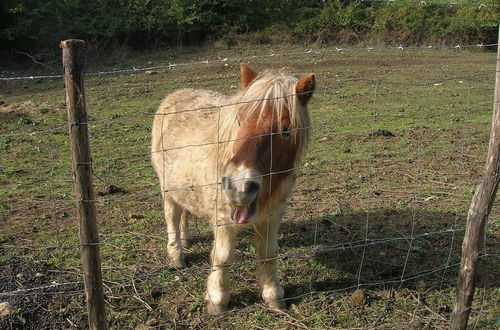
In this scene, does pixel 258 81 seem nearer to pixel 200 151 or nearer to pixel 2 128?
pixel 200 151

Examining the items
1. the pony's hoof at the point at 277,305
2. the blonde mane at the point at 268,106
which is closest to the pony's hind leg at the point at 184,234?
the pony's hoof at the point at 277,305

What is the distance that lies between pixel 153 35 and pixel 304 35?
6504 mm

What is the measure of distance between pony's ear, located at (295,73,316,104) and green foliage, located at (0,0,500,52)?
1700 cm

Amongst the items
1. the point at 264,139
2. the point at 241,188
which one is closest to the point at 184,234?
A: the point at 264,139

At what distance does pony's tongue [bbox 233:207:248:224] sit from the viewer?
3.85 meters

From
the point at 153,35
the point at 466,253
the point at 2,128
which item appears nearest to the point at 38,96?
the point at 2,128

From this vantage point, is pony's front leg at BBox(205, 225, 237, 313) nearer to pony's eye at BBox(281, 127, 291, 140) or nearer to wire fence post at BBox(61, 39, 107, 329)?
pony's eye at BBox(281, 127, 291, 140)

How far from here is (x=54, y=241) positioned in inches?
221

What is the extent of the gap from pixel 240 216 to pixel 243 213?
0.04 metres

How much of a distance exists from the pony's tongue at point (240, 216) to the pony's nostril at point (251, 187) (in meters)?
0.32

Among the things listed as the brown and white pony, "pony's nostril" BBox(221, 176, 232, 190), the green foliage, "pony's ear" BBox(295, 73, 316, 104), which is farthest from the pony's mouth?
the green foliage

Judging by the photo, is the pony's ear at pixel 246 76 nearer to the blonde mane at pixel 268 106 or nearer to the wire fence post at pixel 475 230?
the blonde mane at pixel 268 106

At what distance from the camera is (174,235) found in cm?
532

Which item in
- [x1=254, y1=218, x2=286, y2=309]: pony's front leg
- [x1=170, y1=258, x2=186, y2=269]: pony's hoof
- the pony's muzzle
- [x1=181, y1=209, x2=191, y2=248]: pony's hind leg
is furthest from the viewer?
[x1=181, y1=209, x2=191, y2=248]: pony's hind leg
